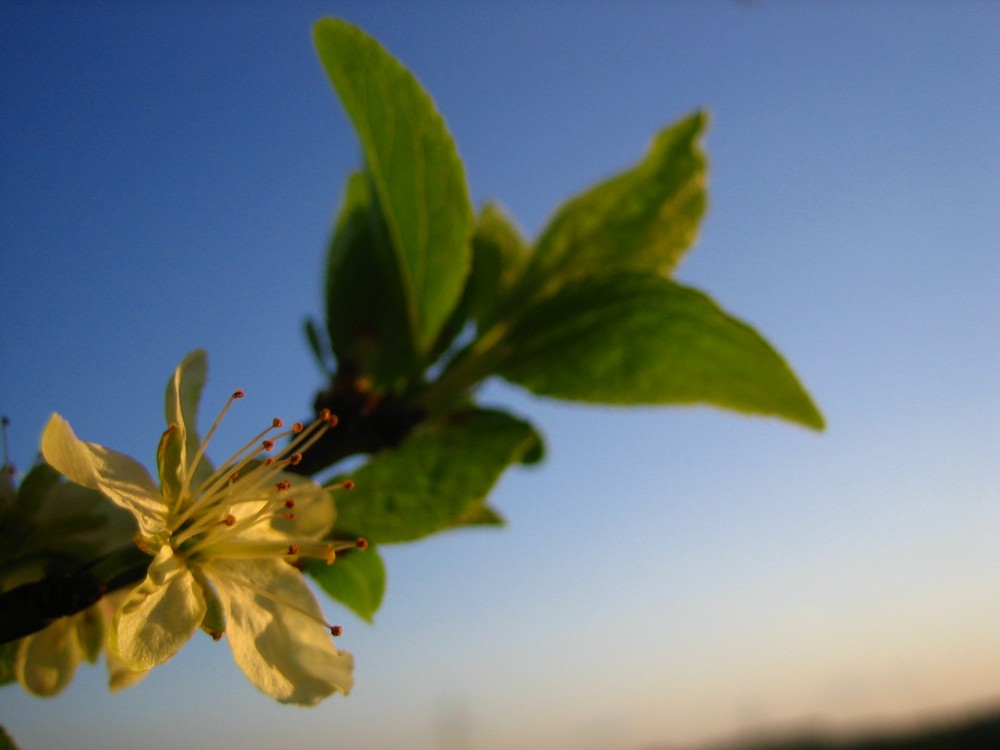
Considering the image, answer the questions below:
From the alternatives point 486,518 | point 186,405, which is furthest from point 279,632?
point 486,518

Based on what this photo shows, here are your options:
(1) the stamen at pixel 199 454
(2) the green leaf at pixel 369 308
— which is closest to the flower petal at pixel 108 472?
(1) the stamen at pixel 199 454

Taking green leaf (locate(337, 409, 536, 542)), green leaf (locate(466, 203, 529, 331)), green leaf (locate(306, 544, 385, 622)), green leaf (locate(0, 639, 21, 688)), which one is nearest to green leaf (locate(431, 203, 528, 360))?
green leaf (locate(466, 203, 529, 331))

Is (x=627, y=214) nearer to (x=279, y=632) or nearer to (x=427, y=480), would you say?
(x=427, y=480)

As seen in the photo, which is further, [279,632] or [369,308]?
[369,308]

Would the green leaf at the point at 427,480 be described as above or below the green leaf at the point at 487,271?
below

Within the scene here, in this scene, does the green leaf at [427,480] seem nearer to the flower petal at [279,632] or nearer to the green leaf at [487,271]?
the flower petal at [279,632]

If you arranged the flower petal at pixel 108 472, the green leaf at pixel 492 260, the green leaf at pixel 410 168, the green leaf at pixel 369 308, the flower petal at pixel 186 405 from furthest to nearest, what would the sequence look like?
the green leaf at pixel 492 260 < the green leaf at pixel 369 308 < the green leaf at pixel 410 168 < the flower petal at pixel 186 405 < the flower petal at pixel 108 472
